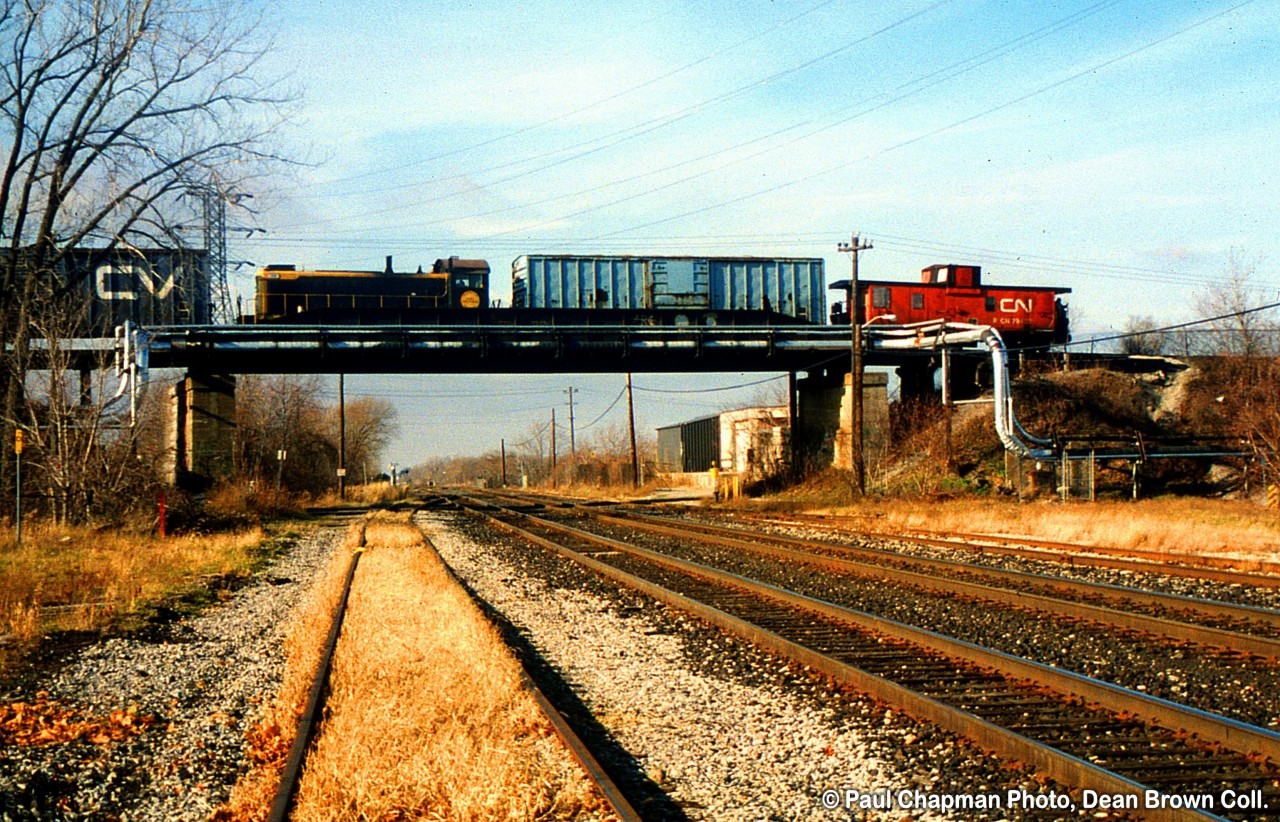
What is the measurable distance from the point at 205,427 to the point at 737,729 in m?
31.4

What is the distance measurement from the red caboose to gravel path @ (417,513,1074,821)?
94.8ft

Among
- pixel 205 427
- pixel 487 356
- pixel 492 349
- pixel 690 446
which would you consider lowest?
pixel 690 446

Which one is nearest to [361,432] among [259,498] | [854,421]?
[259,498]

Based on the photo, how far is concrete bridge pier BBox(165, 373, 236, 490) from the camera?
33.7 metres

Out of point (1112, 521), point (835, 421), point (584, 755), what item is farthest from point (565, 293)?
point (584, 755)

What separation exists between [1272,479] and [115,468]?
29.4m

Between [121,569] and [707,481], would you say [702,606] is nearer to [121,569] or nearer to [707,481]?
[121,569]

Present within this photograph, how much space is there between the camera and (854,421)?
3172 cm

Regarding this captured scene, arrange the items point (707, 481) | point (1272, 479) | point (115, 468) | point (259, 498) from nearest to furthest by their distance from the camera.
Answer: point (115, 468) → point (1272, 479) → point (259, 498) → point (707, 481)

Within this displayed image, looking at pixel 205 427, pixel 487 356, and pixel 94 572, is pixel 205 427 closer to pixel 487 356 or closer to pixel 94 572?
pixel 487 356

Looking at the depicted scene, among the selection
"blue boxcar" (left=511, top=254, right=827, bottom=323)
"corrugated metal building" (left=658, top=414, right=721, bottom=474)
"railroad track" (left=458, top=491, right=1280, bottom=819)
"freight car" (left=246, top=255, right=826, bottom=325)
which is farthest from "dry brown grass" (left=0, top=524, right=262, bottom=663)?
"corrugated metal building" (left=658, top=414, right=721, bottom=474)

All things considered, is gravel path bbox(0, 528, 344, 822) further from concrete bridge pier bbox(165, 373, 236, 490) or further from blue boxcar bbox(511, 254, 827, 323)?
blue boxcar bbox(511, 254, 827, 323)

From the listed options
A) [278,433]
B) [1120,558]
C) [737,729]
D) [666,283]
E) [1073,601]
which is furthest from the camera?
[278,433]

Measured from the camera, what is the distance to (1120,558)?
1497cm
